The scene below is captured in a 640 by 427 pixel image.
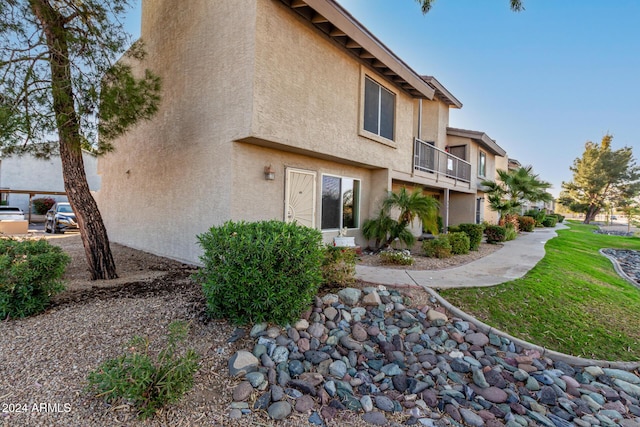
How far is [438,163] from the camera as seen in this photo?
46.6ft

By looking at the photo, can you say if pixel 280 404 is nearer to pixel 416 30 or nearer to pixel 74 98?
pixel 74 98

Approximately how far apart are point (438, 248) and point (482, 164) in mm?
14455

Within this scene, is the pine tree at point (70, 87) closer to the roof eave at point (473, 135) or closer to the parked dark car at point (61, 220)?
the parked dark car at point (61, 220)

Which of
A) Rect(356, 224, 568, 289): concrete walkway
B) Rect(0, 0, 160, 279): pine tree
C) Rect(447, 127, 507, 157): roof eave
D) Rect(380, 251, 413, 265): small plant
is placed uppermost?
Rect(447, 127, 507, 157): roof eave

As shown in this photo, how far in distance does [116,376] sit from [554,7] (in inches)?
660

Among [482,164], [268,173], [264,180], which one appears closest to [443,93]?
[482,164]

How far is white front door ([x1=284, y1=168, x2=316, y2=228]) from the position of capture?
26.2ft

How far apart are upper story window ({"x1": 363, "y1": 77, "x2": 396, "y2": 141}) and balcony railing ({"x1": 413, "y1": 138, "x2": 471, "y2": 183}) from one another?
2.13m

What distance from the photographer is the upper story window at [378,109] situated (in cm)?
963

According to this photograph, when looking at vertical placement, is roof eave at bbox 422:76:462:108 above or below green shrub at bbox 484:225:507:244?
above

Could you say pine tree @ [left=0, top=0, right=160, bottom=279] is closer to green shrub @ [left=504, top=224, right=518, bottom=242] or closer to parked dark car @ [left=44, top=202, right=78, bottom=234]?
parked dark car @ [left=44, top=202, right=78, bottom=234]

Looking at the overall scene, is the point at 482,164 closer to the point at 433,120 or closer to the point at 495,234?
the point at 433,120

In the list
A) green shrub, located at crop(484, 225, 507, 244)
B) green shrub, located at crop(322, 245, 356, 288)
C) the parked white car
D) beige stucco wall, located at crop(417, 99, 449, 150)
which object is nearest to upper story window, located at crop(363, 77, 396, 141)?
green shrub, located at crop(322, 245, 356, 288)

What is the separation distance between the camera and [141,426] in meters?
2.55
